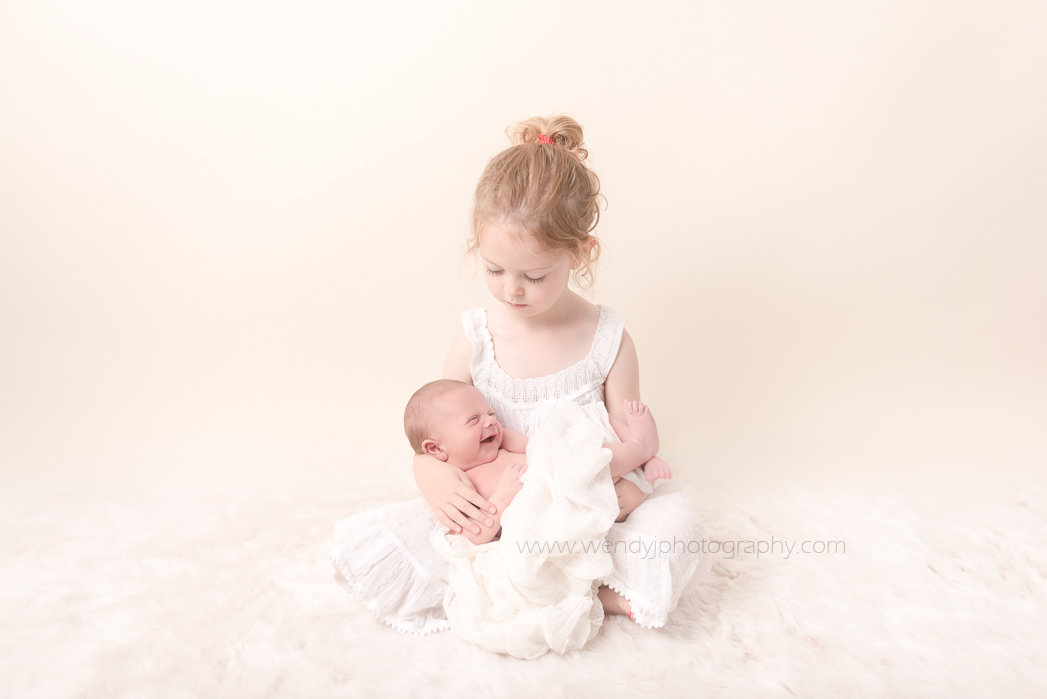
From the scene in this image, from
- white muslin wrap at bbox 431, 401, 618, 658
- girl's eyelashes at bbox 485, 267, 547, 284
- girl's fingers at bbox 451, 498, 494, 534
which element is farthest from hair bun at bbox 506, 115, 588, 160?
girl's fingers at bbox 451, 498, 494, 534

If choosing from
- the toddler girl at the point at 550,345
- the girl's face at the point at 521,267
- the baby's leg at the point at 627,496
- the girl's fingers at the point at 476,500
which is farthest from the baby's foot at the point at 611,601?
the girl's face at the point at 521,267

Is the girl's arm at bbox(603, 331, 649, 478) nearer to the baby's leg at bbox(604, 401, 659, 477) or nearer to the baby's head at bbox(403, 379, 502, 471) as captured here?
the baby's leg at bbox(604, 401, 659, 477)

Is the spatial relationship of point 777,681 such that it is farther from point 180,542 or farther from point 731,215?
point 731,215

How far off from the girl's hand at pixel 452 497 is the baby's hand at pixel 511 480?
0.04 metres

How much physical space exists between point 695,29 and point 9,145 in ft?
8.15

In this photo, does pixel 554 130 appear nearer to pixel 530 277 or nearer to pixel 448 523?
pixel 530 277

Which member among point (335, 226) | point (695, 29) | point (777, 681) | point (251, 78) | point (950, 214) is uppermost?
point (695, 29)

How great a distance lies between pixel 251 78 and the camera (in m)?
2.88

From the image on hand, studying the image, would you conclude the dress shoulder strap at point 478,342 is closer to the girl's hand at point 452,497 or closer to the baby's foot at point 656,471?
the girl's hand at point 452,497

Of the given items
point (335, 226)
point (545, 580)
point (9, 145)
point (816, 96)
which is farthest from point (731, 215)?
point (9, 145)

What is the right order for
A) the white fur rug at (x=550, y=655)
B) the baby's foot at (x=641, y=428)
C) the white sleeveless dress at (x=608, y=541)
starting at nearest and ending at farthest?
1. the white fur rug at (x=550, y=655)
2. the white sleeveless dress at (x=608, y=541)
3. the baby's foot at (x=641, y=428)

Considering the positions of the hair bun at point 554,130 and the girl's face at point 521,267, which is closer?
the girl's face at point 521,267

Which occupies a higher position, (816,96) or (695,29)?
(695,29)

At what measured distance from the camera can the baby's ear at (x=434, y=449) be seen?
1740mm
